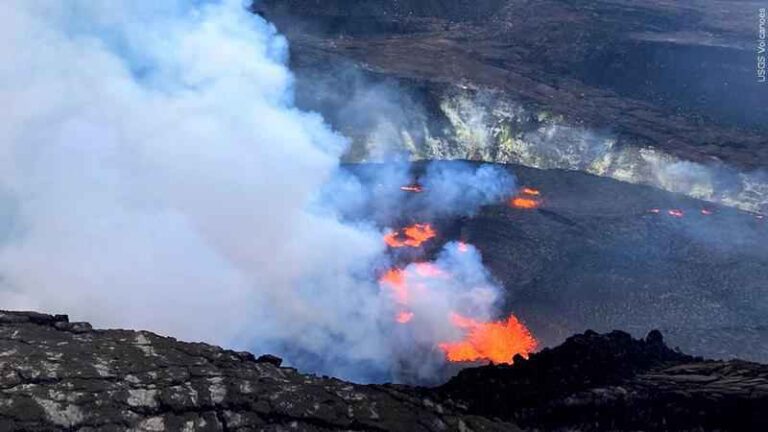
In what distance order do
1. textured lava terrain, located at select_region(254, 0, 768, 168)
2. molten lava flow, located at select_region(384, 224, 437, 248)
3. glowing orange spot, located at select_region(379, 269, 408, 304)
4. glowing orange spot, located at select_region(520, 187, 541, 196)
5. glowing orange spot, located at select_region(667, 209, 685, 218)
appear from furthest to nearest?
1. textured lava terrain, located at select_region(254, 0, 768, 168)
2. glowing orange spot, located at select_region(520, 187, 541, 196)
3. glowing orange spot, located at select_region(667, 209, 685, 218)
4. molten lava flow, located at select_region(384, 224, 437, 248)
5. glowing orange spot, located at select_region(379, 269, 408, 304)

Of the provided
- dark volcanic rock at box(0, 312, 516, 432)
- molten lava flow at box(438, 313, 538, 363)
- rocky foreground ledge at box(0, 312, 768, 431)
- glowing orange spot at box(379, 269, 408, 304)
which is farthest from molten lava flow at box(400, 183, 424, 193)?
dark volcanic rock at box(0, 312, 516, 432)

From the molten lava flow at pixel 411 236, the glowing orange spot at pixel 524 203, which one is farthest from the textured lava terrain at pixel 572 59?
the molten lava flow at pixel 411 236

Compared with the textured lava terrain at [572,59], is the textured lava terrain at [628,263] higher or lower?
lower

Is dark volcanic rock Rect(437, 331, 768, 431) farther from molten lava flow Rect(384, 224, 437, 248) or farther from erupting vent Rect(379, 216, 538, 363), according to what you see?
molten lava flow Rect(384, 224, 437, 248)

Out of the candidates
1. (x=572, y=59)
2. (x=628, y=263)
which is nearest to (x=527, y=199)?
(x=628, y=263)

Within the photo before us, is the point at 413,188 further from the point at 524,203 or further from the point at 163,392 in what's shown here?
the point at 163,392

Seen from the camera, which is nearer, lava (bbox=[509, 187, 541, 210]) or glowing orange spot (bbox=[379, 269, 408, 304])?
glowing orange spot (bbox=[379, 269, 408, 304])

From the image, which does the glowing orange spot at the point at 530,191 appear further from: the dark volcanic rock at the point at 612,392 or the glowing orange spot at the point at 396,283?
the dark volcanic rock at the point at 612,392

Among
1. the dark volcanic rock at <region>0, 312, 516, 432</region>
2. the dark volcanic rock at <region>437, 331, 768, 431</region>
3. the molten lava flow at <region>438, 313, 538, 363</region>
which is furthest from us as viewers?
the molten lava flow at <region>438, 313, 538, 363</region>
